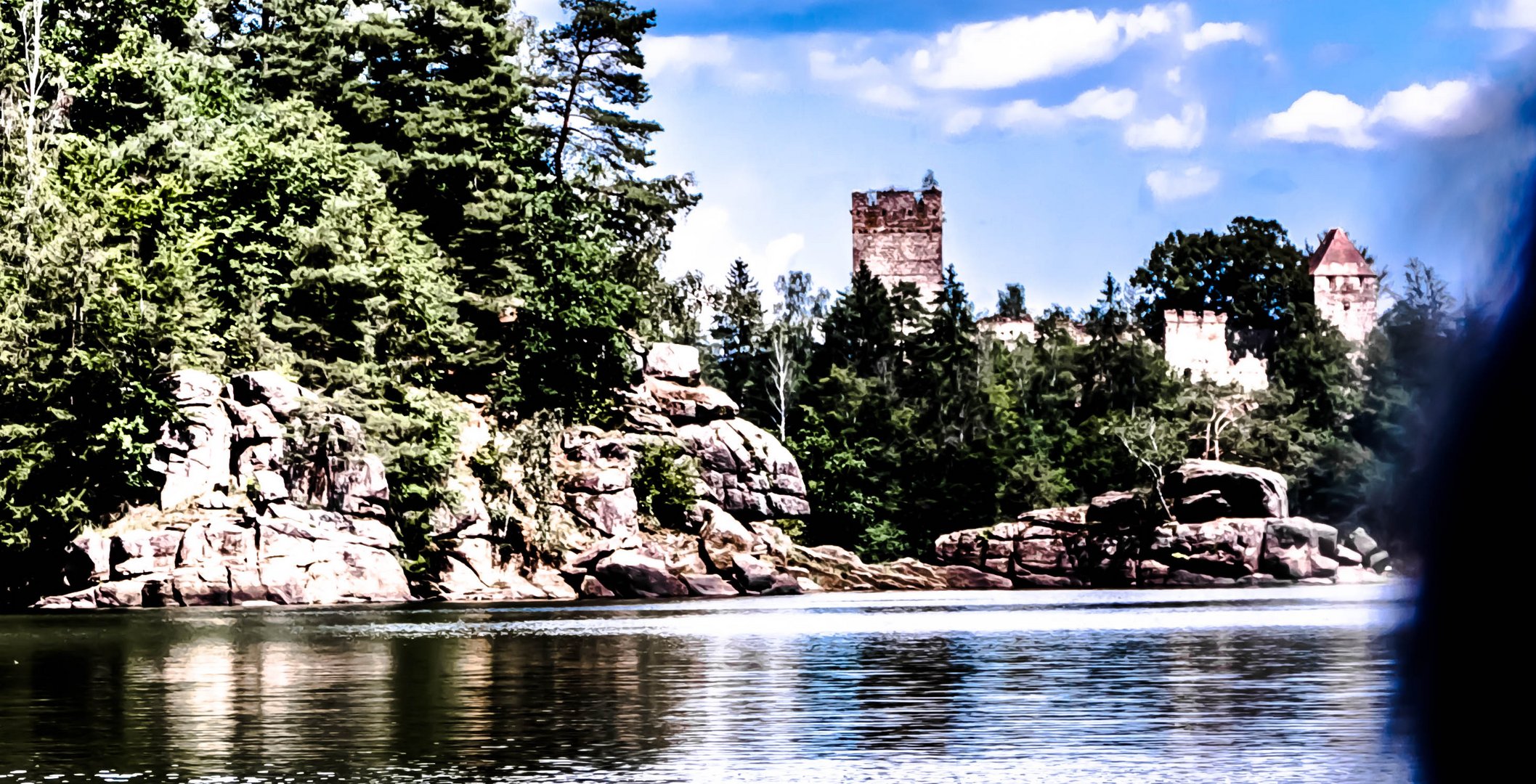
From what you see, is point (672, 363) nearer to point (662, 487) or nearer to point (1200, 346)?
point (662, 487)

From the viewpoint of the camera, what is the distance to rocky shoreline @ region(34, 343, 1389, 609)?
162 ft

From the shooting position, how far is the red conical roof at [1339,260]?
401ft

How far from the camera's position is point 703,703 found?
18.5 metres

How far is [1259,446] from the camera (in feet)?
315

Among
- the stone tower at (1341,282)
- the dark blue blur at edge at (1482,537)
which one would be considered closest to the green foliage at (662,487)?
the dark blue blur at edge at (1482,537)

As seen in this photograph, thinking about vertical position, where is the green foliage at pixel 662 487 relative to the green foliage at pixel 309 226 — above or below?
below

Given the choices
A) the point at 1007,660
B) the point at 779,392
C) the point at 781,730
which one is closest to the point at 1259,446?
the point at 779,392

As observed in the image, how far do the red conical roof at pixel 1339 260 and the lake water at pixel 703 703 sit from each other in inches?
3550

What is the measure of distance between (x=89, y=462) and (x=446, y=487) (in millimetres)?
11812

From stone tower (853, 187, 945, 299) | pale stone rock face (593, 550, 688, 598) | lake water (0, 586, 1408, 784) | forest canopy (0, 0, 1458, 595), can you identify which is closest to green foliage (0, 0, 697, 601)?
forest canopy (0, 0, 1458, 595)

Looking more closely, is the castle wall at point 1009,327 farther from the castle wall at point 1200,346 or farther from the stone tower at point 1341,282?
the stone tower at point 1341,282

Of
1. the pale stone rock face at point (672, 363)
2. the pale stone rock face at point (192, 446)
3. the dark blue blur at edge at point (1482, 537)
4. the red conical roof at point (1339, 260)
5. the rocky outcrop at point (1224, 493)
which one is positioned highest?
the red conical roof at point (1339, 260)

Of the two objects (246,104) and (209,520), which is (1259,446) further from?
(209,520)

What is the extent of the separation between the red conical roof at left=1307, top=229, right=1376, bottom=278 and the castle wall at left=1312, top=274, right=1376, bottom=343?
0.31m
